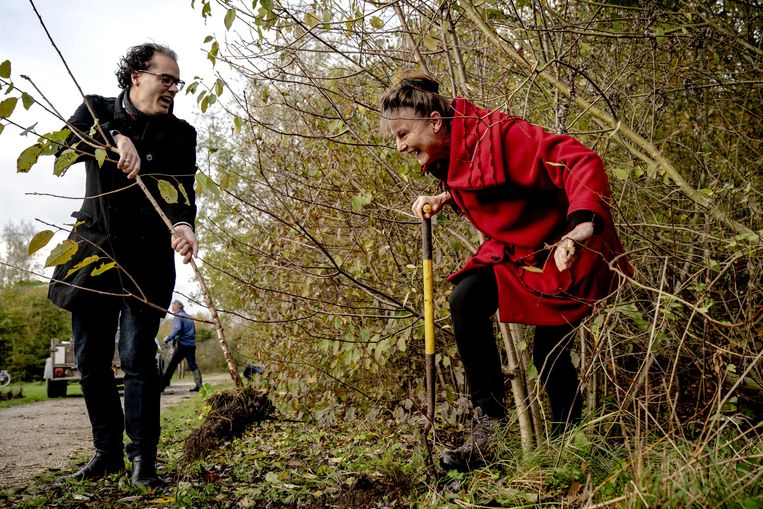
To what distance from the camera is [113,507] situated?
2.60 m

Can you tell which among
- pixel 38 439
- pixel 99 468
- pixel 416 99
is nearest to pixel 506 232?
pixel 416 99

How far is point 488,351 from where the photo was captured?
8.16ft

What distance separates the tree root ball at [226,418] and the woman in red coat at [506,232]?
1.92 meters

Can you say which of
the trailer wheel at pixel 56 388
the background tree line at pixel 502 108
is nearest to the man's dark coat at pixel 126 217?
the background tree line at pixel 502 108

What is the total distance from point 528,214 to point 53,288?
2437 mm

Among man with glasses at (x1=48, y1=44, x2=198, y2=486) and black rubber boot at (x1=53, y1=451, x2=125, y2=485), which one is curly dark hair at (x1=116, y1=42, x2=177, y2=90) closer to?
man with glasses at (x1=48, y1=44, x2=198, y2=486)

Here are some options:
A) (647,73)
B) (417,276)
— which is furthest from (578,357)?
(647,73)

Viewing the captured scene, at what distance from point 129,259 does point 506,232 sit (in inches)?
75.4

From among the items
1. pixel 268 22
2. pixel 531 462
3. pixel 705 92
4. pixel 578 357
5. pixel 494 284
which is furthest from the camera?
pixel 705 92

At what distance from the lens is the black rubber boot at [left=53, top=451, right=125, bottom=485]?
121 inches

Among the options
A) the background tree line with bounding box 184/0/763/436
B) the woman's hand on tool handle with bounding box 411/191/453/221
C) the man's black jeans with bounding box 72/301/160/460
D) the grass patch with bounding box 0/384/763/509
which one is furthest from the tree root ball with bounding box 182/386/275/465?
the woman's hand on tool handle with bounding box 411/191/453/221

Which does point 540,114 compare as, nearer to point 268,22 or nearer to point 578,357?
point 578,357

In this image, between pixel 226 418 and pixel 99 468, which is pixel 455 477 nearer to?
pixel 99 468

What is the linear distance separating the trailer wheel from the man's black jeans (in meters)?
10.3
